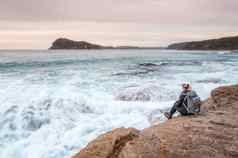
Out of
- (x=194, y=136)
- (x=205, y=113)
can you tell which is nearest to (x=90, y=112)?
(x=205, y=113)

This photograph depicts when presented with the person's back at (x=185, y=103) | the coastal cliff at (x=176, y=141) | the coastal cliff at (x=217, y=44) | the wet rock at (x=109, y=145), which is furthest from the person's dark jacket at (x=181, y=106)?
the coastal cliff at (x=217, y=44)

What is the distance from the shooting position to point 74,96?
59.1ft

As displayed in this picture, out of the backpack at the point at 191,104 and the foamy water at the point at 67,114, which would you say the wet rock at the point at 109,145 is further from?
the foamy water at the point at 67,114

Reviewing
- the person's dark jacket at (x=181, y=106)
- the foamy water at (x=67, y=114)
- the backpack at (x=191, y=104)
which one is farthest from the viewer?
the foamy water at (x=67, y=114)

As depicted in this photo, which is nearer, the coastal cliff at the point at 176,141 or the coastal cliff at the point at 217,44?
the coastal cliff at the point at 176,141

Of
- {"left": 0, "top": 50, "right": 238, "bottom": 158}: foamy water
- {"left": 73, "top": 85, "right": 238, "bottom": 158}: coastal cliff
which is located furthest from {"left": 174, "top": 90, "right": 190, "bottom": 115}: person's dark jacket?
{"left": 0, "top": 50, "right": 238, "bottom": 158}: foamy water

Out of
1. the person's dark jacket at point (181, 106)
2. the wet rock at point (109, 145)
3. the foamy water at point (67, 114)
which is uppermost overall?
the person's dark jacket at point (181, 106)

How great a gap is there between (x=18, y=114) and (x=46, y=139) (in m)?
3.13

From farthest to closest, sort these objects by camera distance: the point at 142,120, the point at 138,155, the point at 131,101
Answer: the point at 131,101 → the point at 142,120 → the point at 138,155

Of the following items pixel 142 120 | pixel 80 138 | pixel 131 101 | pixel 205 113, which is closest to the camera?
pixel 205 113

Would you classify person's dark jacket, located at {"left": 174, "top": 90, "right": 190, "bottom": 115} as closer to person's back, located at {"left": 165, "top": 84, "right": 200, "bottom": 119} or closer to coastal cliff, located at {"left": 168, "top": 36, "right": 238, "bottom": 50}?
person's back, located at {"left": 165, "top": 84, "right": 200, "bottom": 119}

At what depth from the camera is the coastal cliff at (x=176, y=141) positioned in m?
6.91

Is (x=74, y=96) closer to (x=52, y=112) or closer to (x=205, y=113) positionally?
(x=52, y=112)

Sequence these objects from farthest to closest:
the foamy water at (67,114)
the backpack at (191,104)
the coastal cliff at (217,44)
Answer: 1. the coastal cliff at (217,44)
2. the foamy water at (67,114)
3. the backpack at (191,104)
